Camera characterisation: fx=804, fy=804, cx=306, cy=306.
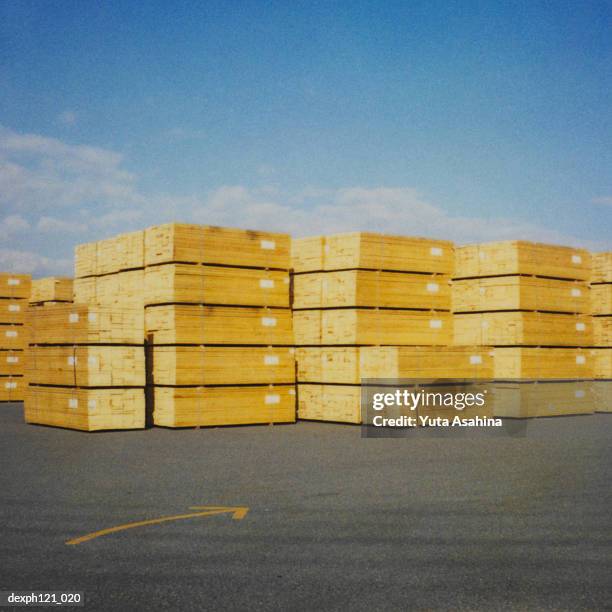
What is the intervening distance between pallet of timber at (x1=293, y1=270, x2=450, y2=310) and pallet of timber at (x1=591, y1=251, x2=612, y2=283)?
4.24 metres

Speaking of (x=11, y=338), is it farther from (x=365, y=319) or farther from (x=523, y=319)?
(x=523, y=319)

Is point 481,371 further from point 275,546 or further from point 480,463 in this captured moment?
point 275,546

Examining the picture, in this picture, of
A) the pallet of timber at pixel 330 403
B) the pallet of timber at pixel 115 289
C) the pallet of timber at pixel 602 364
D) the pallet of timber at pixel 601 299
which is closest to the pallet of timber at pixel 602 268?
the pallet of timber at pixel 601 299

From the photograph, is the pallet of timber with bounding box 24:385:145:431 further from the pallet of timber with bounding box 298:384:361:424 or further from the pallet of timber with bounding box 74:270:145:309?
the pallet of timber with bounding box 298:384:361:424

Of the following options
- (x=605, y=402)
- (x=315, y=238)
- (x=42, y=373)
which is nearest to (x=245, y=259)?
(x=315, y=238)

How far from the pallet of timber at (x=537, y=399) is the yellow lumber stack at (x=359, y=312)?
154cm

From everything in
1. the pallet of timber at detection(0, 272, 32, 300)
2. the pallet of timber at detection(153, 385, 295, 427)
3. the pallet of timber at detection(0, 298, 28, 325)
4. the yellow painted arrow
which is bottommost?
the yellow painted arrow

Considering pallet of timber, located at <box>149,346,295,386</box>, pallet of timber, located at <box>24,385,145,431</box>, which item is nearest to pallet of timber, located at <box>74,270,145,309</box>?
pallet of timber, located at <box>149,346,295,386</box>

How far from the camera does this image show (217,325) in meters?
13.8

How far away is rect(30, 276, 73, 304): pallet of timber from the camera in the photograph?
62.5ft

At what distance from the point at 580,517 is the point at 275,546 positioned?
2.50 m

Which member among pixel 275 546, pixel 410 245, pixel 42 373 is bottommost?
pixel 275 546

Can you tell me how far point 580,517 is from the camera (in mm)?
6227

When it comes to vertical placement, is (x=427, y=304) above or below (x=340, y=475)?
above
